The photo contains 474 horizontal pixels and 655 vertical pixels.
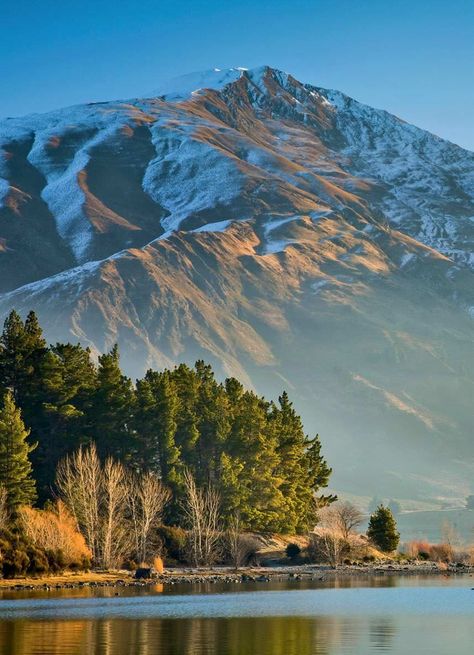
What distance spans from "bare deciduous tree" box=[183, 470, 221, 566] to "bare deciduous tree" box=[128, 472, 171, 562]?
8.75 ft

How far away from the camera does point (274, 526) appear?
141m

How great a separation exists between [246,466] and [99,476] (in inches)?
1026

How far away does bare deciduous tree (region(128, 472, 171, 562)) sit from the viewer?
116 m

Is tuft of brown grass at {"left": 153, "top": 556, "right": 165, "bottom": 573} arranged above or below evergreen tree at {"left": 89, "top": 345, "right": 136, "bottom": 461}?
below

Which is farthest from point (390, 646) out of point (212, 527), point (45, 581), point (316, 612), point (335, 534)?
point (335, 534)

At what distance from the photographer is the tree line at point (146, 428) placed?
414 ft

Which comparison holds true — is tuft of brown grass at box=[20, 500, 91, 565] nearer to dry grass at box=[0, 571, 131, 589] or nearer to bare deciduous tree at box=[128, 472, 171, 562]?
dry grass at box=[0, 571, 131, 589]

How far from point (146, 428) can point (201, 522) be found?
11.6 metres

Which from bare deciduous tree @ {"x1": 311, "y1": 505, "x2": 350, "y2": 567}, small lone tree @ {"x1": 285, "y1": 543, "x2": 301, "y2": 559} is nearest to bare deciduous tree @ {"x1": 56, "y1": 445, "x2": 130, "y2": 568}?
small lone tree @ {"x1": 285, "y1": 543, "x2": 301, "y2": 559}

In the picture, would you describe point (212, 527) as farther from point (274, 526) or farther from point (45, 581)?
point (45, 581)

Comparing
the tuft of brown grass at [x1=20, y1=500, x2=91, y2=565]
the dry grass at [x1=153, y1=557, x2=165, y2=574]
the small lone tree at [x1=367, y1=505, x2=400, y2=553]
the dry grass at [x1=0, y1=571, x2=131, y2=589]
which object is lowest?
the dry grass at [x1=0, y1=571, x2=131, y2=589]

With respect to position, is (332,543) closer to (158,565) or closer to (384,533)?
(384,533)

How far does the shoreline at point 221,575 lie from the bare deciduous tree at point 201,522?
2.72 metres

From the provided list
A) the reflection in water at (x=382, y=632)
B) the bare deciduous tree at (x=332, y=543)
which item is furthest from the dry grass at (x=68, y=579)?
the reflection in water at (x=382, y=632)
